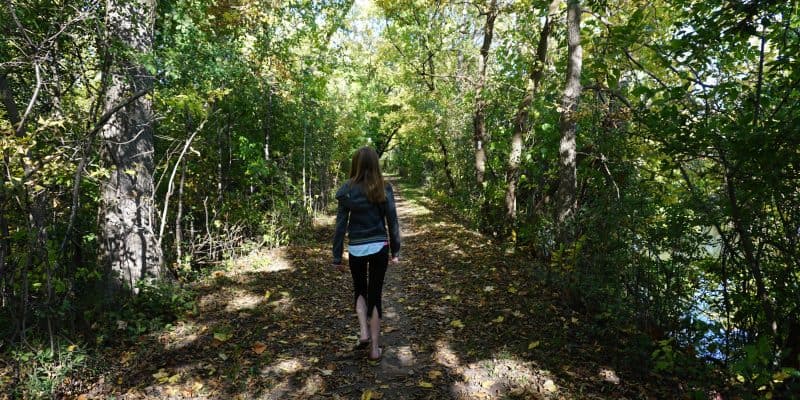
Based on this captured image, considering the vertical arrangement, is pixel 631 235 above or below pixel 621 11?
below

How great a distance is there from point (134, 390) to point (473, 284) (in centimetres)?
462

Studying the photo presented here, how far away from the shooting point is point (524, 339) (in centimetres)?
453

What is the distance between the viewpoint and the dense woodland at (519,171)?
11.1ft

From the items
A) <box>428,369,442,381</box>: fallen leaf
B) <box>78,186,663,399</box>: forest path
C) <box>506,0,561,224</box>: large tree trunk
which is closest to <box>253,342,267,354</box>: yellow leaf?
<box>78,186,663,399</box>: forest path

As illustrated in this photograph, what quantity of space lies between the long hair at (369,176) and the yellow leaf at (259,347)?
2.05 metres

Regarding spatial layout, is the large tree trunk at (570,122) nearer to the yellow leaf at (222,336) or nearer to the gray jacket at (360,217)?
the gray jacket at (360,217)

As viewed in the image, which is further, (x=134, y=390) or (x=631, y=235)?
(x=631, y=235)

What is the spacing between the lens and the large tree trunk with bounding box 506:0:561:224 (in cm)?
806

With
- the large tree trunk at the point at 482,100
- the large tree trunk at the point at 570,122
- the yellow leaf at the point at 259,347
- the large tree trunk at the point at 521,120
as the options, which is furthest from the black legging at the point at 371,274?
the large tree trunk at the point at 482,100

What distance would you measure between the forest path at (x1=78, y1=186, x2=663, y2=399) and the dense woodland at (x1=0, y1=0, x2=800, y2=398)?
40 cm

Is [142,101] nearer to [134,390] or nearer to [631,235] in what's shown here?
[134,390]

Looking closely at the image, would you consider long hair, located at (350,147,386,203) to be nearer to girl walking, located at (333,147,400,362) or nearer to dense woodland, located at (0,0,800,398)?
girl walking, located at (333,147,400,362)

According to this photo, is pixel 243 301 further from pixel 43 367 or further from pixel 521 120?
pixel 521 120

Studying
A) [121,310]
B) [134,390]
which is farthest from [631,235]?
[121,310]
